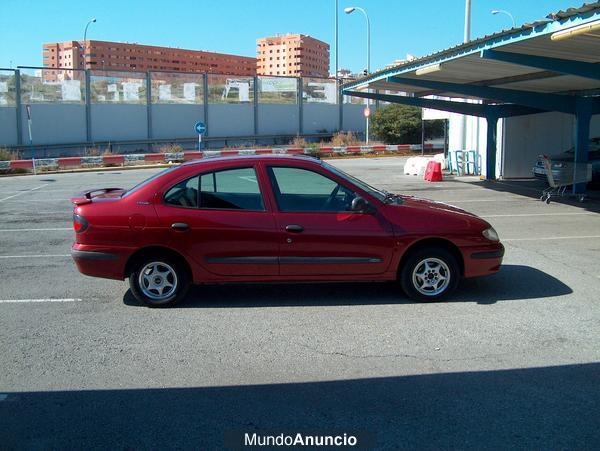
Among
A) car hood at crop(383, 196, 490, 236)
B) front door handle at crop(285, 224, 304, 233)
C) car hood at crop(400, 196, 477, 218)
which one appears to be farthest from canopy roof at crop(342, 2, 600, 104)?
front door handle at crop(285, 224, 304, 233)

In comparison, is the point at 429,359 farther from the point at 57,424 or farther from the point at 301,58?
the point at 301,58

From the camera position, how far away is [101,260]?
6719 millimetres

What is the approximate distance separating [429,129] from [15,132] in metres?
29.0

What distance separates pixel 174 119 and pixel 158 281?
43.5 meters

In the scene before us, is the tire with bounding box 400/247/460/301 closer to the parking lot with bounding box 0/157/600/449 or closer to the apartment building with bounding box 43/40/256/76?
the parking lot with bounding box 0/157/600/449

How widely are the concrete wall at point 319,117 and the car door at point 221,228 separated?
49324 millimetres

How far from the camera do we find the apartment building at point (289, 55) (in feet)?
604

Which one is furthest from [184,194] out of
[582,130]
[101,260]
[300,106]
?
[300,106]

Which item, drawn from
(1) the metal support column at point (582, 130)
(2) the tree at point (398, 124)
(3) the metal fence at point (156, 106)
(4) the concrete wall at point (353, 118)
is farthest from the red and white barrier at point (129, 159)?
(4) the concrete wall at point (353, 118)

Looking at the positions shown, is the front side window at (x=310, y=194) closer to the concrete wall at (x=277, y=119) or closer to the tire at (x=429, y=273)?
the tire at (x=429, y=273)

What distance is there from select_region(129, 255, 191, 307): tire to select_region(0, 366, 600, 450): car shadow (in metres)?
2.11

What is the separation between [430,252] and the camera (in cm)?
686

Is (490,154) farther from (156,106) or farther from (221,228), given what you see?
(156,106)

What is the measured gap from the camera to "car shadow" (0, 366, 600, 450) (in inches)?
155
